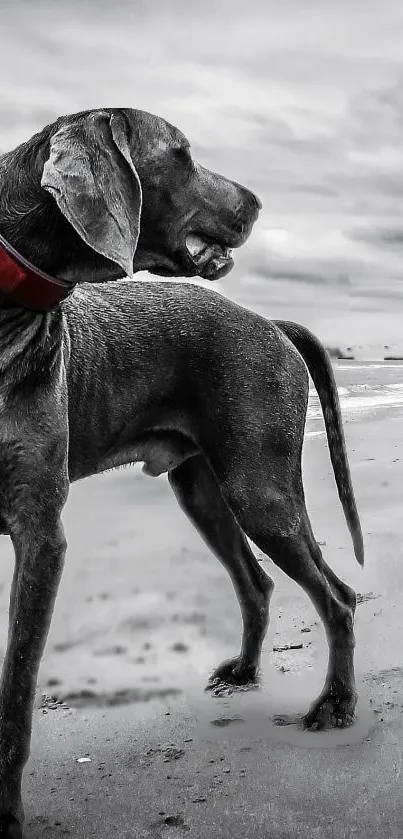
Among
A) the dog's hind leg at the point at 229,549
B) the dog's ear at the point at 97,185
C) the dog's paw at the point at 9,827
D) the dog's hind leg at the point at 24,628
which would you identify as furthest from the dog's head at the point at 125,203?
the dog's paw at the point at 9,827

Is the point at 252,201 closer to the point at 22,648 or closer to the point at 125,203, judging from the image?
the point at 125,203

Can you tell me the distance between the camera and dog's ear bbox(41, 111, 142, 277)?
2.68 meters

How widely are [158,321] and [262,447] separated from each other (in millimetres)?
645

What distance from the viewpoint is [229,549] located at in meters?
4.32

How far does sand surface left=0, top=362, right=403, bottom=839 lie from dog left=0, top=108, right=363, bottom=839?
8.1 inches

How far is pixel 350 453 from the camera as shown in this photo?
10.5m

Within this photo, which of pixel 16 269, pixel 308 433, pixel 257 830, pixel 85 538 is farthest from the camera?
pixel 308 433

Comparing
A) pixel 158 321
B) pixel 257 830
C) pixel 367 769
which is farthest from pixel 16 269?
pixel 367 769

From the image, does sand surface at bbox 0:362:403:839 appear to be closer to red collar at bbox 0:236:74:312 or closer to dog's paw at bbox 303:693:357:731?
dog's paw at bbox 303:693:357:731

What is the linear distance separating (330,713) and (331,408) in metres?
1.30

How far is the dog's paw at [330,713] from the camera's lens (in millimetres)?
3750

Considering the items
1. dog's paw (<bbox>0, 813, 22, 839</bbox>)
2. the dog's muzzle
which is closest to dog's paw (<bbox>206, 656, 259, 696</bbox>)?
dog's paw (<bbox>0, 813, 22, 839</bbox>)

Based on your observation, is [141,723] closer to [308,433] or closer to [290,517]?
[290,517]

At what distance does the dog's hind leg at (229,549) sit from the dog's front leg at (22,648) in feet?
4.72
